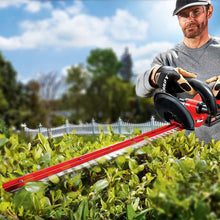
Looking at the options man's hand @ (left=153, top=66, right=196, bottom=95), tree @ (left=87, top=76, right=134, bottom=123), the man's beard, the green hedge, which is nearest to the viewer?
the green hedge

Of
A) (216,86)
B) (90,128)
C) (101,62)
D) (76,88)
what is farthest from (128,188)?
(101,62)

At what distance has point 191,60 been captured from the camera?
2.06 metres

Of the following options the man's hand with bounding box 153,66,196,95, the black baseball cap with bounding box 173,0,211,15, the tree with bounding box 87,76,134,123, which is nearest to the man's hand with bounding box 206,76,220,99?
the man's hand with bounding box 153,66,196,95

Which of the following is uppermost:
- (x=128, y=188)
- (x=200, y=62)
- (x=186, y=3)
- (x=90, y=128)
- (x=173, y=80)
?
(x=186, y=3)

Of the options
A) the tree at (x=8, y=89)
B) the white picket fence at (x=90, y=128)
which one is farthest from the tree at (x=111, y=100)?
the tree at (x=8, y=89)

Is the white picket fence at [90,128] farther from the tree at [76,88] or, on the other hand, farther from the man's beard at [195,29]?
the man's beard at [195,29]

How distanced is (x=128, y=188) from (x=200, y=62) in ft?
3.87

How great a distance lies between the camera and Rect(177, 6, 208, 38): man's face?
1926 mm

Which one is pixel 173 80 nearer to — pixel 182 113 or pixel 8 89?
pixel 182 113

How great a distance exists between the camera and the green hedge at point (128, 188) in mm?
873

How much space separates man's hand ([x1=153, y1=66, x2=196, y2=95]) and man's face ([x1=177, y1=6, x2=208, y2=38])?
1.17 ft

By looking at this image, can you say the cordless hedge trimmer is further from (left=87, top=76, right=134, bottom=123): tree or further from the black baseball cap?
(left=87, top=76, right=134, bottom=123): tree

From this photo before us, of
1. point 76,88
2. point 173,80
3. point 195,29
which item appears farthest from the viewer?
point 76,88

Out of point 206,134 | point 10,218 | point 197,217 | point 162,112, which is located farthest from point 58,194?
point 206,134
